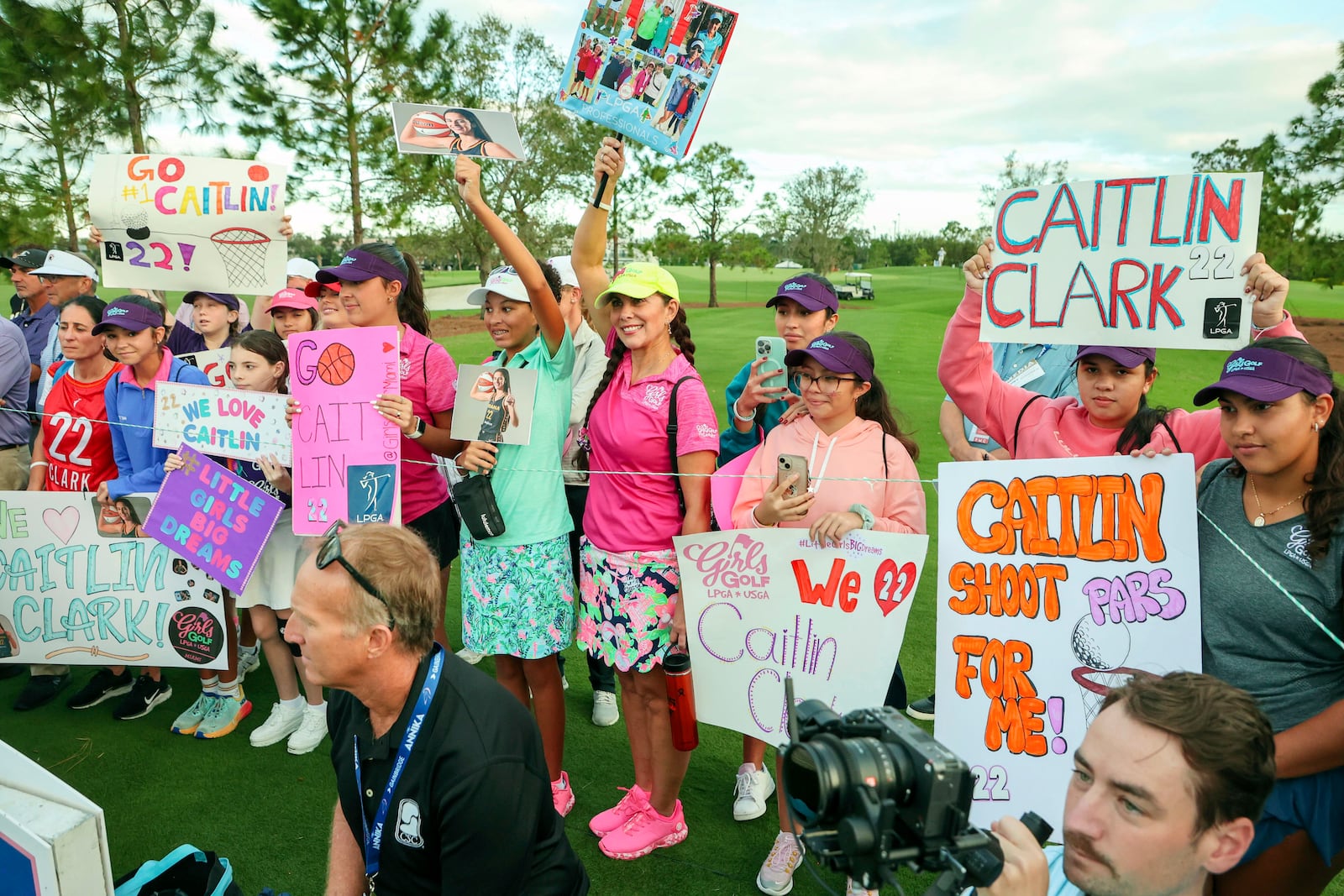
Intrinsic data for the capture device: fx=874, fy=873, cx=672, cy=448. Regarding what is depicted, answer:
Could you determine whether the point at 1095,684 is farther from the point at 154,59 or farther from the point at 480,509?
the point at 154,59

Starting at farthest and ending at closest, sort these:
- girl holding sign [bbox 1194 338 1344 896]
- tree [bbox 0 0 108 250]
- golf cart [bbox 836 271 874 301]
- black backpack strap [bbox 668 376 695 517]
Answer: golf cart [bbox 836 271 874 301]
tree [bbox 0 0 108 250]
black backpack strap [bbox 668 376 695 517]
girl holding sign [bbox 1194 338 1344 896]

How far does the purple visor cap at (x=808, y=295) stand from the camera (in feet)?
11.8

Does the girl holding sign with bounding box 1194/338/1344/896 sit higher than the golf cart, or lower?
lower

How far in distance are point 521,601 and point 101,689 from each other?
2802mm

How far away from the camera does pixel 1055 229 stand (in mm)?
2898

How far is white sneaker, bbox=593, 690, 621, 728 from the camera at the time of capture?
444 centimetres

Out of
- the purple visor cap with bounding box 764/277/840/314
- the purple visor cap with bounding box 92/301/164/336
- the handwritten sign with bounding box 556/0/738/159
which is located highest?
the handwritten sign with bounding box 556/0/738/159

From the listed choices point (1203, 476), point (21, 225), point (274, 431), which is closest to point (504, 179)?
point (21, 225)

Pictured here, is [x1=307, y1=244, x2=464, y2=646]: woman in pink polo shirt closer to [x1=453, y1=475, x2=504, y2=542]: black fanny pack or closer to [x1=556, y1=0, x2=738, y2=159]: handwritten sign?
[x1=453, y1=475, x2=504, y2=542]: black fanny pack

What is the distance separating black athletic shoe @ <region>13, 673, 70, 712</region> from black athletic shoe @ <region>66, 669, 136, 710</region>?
104 mm

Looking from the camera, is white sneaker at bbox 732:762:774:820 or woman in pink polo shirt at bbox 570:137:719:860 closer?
woman in pink polo shirt at bbox 570:137:719:860

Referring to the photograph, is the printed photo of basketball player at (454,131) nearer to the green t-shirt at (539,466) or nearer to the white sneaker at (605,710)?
the green t-shirt at (539,466)

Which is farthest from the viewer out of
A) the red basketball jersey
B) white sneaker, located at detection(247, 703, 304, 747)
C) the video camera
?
the red basketball jersey

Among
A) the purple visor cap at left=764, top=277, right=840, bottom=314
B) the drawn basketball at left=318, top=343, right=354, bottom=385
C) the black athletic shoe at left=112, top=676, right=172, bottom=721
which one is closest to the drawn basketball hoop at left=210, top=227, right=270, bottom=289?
the drawn basketball at left=318, top=343, right=354, bottom=385
